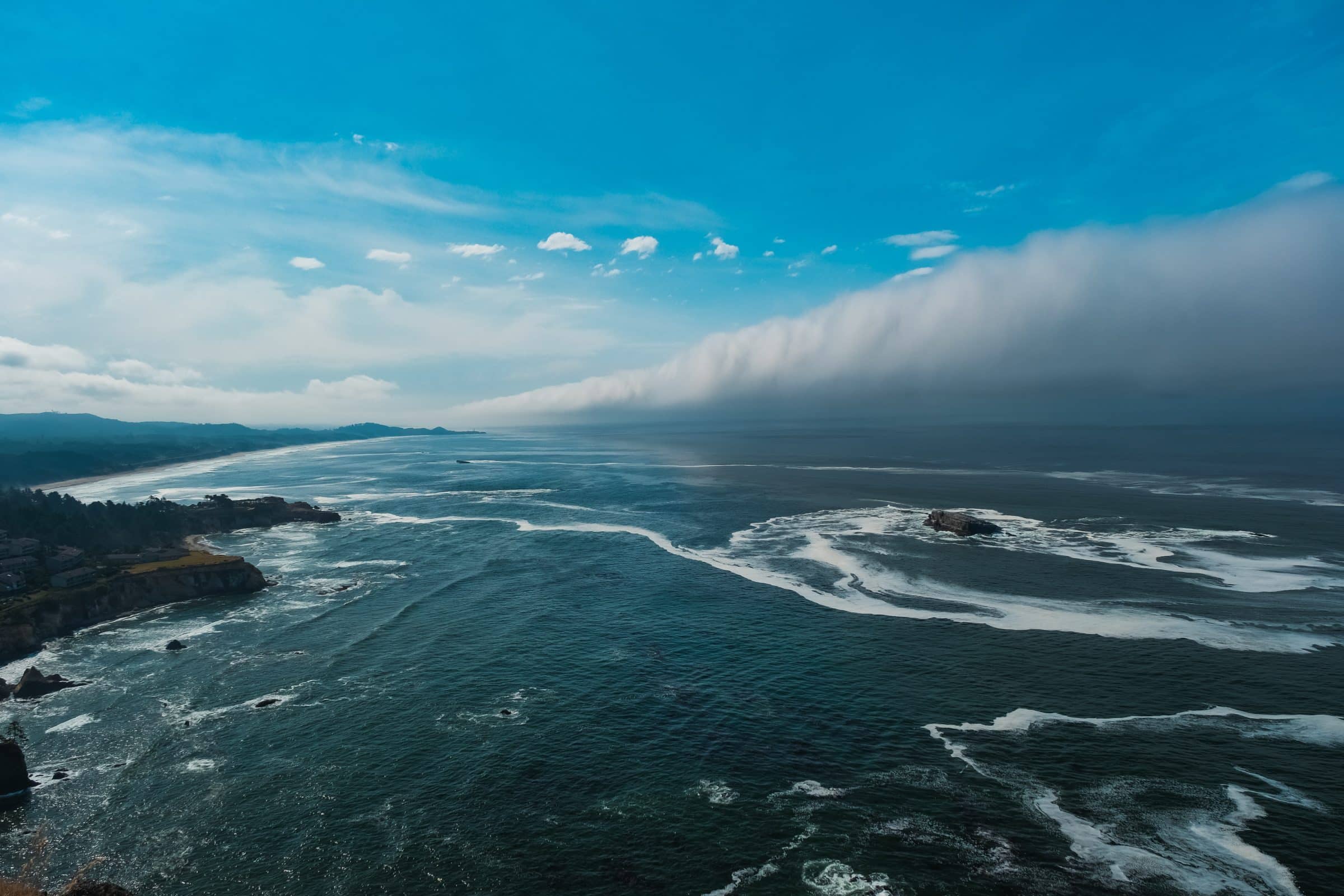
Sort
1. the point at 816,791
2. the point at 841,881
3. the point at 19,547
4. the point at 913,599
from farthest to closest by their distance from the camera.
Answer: the point at 19,547, the point at 913,599, the point at 816,791, the point at 841,881

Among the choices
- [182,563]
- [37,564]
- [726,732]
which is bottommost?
[726,732]

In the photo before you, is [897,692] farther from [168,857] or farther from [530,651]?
[168,857]

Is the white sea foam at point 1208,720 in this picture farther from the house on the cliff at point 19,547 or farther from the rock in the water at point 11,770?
the house on the cliff at point 19,547

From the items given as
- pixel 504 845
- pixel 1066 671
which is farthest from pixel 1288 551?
pixel 504 845

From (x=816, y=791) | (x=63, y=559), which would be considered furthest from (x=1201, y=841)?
(x=63, y=559)

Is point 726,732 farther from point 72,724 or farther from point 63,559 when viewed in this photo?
point 63,559

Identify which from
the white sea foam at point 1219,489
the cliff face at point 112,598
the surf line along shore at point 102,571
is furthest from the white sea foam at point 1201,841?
the white sea foam at point 1219,489

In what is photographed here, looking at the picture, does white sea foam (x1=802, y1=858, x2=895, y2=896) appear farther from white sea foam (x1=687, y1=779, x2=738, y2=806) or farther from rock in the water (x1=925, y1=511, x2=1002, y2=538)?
rock in the water (x1=925, y1=511, x2=1002, y2=538)
